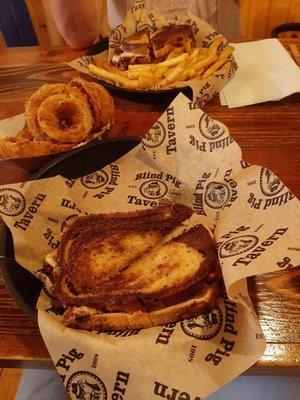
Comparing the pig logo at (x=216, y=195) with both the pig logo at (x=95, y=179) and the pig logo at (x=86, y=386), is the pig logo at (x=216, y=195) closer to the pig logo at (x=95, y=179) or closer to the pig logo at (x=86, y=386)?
the pig logo at (x=95, y=179)

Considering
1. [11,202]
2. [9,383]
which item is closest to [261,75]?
[11,202]

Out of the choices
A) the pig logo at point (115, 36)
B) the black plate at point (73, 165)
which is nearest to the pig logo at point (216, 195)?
the black plate at point (73, 165)

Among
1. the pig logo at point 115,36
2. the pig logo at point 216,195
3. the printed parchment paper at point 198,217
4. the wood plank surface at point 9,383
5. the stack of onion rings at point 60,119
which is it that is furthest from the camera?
the pig logo at point 115,36

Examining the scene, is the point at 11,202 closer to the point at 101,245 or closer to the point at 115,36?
the point at 101,245

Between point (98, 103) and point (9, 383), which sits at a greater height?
point (98, 103)

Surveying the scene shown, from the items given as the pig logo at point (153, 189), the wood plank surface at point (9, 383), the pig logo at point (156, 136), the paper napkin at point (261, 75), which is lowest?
the wood plank surface at point (9, 383)

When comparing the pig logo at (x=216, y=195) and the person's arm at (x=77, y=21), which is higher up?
the person's arm at (x=77, y=21)
